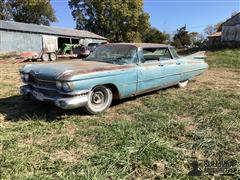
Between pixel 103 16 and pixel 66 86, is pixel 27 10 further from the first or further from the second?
pixel 66 86

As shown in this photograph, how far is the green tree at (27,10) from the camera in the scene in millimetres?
44469

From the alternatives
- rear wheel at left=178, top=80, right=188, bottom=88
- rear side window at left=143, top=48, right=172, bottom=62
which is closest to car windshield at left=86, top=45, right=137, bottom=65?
rear side window at left=143, top=48, right=172, bottom=62

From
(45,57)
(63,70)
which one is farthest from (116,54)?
(45,57)

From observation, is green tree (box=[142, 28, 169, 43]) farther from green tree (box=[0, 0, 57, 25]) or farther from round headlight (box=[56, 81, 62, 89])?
round headlight (box=[56, 81, 62, 89])

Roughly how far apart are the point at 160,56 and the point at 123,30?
122 ft

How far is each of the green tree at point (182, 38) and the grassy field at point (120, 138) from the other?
158 feet

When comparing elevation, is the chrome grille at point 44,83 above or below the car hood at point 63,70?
below

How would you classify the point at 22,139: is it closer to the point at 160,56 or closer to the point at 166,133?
the point at 166,133

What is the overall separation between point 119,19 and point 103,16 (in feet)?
8.80

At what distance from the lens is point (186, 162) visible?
336 centimetres

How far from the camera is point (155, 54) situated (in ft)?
22.3

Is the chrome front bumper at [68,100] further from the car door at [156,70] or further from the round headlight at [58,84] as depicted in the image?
the car door at [156,70]

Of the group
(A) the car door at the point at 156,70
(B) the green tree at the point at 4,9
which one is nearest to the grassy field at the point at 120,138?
(A) the car door at the point at 156,70

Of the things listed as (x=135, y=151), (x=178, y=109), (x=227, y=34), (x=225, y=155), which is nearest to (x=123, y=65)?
(x=178, y=109)
